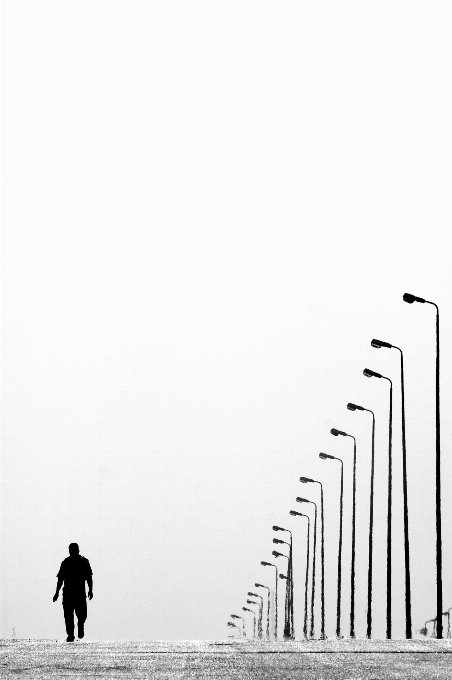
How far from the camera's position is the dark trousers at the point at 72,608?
37469 mm

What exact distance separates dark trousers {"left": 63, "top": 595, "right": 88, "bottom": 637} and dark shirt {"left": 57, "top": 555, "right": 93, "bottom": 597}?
205mm

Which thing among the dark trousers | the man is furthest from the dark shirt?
the dark trousers

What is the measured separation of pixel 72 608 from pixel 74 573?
1.00 m

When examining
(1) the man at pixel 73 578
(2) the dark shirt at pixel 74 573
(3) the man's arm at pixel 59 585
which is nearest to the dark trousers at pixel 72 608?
(1) the man at pixel 73 578

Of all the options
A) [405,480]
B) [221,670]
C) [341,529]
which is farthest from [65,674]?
[341,529]

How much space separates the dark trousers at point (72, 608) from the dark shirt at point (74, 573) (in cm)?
20

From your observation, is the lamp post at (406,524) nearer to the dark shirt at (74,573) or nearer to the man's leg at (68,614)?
the man's leg at (68,614)

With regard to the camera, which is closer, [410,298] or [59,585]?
[59,585]

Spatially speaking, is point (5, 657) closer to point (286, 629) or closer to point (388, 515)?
point (388, 515)

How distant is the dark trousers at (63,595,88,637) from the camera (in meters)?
37.5

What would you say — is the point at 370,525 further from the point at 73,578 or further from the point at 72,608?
the point at 73,578

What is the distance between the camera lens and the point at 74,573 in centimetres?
3712

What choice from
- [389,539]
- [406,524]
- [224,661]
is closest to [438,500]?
[406,524]

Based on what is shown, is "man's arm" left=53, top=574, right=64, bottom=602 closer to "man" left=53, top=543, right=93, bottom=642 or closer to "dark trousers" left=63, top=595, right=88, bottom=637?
"man" left=53, top=543, right=93, bottom=642
